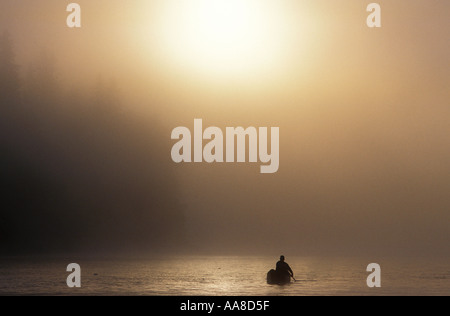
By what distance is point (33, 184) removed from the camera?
154375mm
